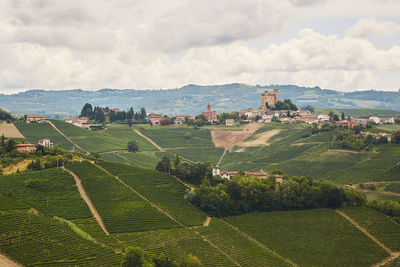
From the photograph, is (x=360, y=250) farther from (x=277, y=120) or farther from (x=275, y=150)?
(x=277, y=120)

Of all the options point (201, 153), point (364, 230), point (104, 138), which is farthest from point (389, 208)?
point (104, 138)

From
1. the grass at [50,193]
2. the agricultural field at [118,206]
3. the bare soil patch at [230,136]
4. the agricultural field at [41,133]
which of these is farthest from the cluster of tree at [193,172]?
the bare soil patch at [230,136]

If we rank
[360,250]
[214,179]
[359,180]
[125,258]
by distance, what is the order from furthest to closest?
[359,180], [214,179], [360,250], [125,258]

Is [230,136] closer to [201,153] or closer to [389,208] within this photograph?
[201,153]

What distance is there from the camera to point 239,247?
206ft

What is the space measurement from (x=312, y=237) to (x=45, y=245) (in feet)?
127

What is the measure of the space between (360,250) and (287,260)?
12247mm

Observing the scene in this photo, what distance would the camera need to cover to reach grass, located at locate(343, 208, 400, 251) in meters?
69.3

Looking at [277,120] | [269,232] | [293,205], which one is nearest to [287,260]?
[269,232]

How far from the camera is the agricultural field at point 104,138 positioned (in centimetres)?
14426

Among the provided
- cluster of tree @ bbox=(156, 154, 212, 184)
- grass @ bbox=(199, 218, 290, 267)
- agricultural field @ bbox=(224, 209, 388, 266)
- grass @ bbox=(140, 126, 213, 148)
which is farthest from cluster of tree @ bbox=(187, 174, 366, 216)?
grass @ bbox=(140, 126, 213, 148)

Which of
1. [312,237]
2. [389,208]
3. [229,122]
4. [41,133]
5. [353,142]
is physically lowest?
[312,237]

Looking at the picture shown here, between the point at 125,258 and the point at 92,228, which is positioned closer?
the point at 125,258

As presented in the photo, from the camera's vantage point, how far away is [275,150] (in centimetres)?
14938
